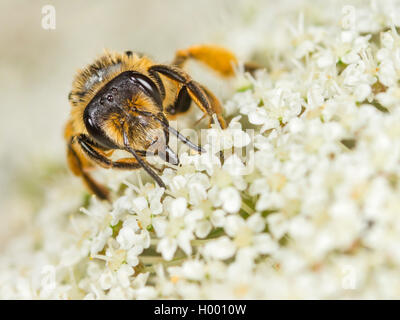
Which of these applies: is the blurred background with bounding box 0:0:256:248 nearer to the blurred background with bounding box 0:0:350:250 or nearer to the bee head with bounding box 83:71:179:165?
the blurred background with bounding box 0:0:350:250

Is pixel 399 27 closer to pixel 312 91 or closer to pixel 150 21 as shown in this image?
Result: pixel 312 91

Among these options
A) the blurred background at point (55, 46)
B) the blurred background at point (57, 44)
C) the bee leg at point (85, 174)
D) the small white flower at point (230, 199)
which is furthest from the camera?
the blurred background at point (57, 44)

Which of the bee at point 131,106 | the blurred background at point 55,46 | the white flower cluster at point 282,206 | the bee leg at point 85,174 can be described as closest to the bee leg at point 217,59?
the white flower cluster at point 282,206

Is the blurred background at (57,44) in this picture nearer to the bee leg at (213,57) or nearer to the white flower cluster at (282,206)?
the bee leg at (213,57)

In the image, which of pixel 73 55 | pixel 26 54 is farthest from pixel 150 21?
pixel 26 54

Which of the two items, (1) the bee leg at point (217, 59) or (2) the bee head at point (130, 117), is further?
(1) the bee leg at point (217, 59)

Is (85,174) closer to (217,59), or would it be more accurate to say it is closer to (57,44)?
(217,59)
